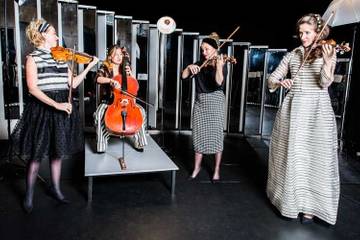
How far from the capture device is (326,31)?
7.84ft

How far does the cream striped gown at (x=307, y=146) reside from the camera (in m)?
2.46

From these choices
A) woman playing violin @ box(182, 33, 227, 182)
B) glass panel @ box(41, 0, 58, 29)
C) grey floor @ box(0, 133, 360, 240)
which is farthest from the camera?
glass panel @ box(41, 0, 58, 29)

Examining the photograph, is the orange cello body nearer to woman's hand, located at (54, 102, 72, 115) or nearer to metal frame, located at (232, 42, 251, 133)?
woman's hand, located at (54, 102, 72, 115)

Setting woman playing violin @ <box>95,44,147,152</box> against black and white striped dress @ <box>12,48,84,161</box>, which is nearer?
black and white striped dress @ <box>12,48,84,161</box>

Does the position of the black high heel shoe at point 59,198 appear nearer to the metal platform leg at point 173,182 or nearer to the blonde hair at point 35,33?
the metal platform leg at point 173,182

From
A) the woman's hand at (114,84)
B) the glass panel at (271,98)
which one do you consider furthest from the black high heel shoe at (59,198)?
the glass panel at (271,98)

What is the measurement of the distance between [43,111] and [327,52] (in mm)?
2116

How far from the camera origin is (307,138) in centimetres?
253

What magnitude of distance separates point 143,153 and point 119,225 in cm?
104

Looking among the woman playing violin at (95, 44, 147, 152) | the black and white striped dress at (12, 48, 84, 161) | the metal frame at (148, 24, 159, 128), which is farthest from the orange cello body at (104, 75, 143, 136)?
the metal frame at (148, 24, 159, 128)

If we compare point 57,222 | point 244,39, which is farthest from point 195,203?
point 244,39

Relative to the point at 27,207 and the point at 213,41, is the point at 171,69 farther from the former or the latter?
the point at 27,207

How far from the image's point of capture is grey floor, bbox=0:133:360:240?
2.42 meters

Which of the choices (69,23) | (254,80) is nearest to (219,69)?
(69,23)
